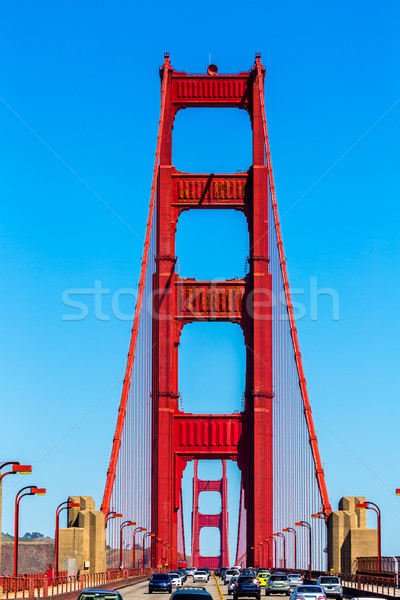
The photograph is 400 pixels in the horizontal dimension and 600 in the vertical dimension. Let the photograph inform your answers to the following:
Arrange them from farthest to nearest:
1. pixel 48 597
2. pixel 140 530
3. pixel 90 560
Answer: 1. pixel 140 530
2. pixel 90 560
3. pixel 48 597

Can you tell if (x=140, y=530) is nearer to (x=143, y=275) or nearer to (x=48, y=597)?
(x=143, y=275)

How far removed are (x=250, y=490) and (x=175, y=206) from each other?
75.2 feet

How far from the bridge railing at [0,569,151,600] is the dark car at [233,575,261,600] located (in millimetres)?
6787

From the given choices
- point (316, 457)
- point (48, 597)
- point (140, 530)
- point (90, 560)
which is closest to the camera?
point (48, 597)

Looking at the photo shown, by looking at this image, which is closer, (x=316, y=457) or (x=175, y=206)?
(x=316, y=457)

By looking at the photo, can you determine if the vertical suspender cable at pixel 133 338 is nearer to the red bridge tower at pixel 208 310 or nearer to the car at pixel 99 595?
the red bridge tower at pixel 208 310

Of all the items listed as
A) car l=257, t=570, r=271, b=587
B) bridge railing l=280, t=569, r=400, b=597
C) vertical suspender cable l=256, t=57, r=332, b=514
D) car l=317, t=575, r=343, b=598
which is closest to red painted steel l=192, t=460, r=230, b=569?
vertical suspender cable l=256, t=57, r=332, b=514

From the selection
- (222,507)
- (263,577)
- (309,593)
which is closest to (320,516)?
(263,577)

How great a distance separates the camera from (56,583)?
1768 inches

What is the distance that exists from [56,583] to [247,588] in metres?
8.13

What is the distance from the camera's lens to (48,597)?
3825 cm

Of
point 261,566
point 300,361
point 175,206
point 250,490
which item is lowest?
point 261,566

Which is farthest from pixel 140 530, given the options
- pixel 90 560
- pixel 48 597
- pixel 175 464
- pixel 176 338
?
pixel 48 597

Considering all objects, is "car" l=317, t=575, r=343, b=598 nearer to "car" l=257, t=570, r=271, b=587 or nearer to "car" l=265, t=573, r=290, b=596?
"car" l=265, t=573, r=290, b=596
